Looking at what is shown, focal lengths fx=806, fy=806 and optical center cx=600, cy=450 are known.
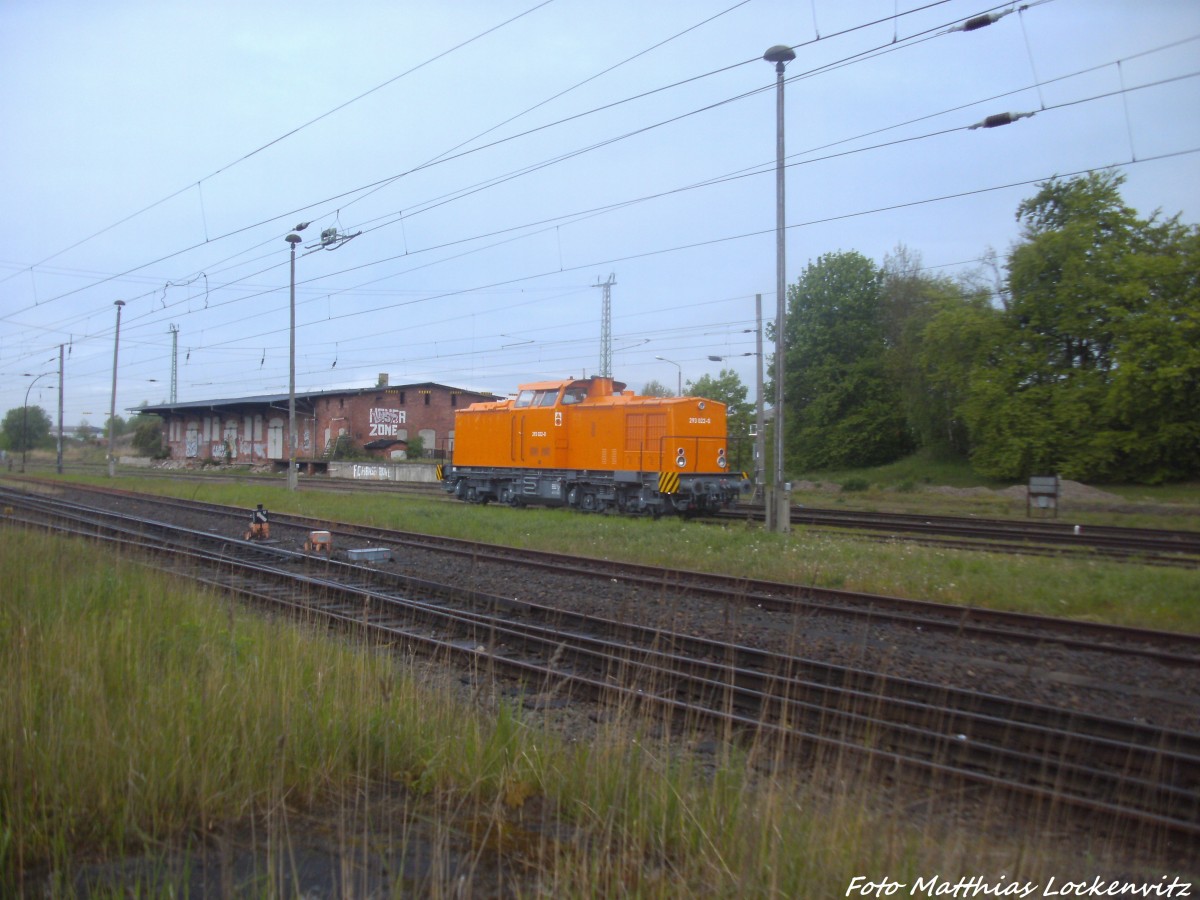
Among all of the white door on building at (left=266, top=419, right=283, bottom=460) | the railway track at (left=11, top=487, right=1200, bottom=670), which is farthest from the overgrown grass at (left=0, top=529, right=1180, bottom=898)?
the white door on building at (left=266, top=419, right=283, bottom=460)

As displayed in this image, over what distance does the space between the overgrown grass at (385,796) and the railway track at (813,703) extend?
499 millimetres

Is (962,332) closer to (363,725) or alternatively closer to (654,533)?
(654,533)

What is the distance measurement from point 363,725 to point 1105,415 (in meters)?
36.6

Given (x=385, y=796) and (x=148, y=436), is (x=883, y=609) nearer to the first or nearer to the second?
(x=385, y=796)

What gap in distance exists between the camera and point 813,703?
22.5ft

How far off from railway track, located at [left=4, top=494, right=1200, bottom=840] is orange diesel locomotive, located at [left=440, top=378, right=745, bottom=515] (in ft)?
32.1

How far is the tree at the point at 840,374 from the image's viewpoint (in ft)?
160

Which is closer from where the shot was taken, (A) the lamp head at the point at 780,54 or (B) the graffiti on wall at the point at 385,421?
(A) the lamp head at the point at 780,54

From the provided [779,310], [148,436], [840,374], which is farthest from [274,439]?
[779,310]

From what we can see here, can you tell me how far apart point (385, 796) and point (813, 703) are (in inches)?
156

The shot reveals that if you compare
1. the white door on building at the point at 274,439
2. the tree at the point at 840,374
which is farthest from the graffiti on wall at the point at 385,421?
the tree at the point at 840,374

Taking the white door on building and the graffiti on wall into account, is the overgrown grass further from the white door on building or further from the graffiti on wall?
the white door on building

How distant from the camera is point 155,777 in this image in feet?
12.6

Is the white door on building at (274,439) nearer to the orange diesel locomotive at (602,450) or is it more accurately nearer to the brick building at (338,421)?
the brick building at (338,421)
